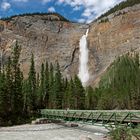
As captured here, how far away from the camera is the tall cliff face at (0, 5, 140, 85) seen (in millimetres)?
158500

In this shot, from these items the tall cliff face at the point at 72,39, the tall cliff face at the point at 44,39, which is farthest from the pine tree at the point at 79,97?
the tall cliff face at the point at 44,39

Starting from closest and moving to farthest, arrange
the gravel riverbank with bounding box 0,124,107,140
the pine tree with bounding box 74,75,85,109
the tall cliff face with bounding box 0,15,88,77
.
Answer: the gravel riverbank with bounding box 0,124,107,140 < the pine tree with bounding box 74,75,85,109 < the tall cliff face with bounding box 0,15,88,77

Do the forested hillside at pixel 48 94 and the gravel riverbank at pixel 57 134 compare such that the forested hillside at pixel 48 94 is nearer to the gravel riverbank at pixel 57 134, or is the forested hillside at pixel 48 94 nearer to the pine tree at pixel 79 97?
the pine tree at pixel 79 97

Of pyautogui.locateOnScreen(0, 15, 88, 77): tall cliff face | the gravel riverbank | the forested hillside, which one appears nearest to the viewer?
the gravel riverbank

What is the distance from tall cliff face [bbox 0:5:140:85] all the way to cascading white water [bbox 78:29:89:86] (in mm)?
2073

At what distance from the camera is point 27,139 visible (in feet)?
112

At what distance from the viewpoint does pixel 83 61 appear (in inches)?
6432

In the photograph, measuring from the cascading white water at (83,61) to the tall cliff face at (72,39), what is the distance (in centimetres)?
207

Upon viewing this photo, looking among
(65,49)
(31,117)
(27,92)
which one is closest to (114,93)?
(27,92)

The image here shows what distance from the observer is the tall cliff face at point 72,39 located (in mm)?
158500

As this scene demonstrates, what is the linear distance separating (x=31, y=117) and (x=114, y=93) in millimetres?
38498

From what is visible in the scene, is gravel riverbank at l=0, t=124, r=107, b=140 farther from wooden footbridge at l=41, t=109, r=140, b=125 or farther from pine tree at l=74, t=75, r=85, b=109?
pine tree at l=74, t=75, r=85, b=109

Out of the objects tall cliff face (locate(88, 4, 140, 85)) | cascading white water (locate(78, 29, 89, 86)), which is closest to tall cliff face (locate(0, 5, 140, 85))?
tall cliff face (locate(88, 4, 140, 85))

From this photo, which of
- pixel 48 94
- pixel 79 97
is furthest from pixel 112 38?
pixel 79 97
